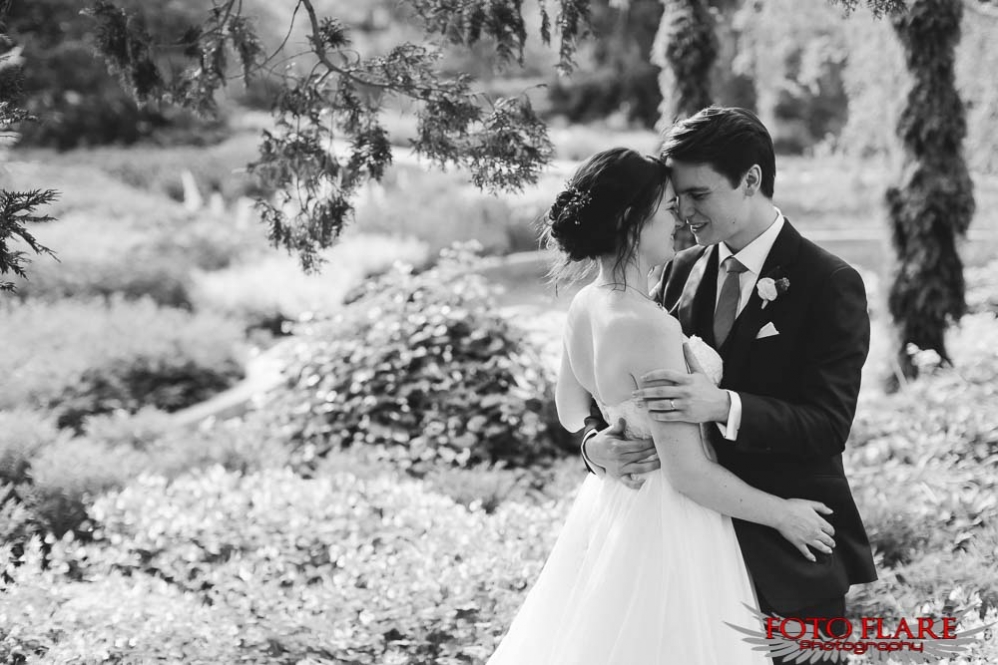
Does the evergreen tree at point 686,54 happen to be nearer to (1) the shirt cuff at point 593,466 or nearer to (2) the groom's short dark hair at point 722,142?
(2) the groom's short dark hair at point 722,142

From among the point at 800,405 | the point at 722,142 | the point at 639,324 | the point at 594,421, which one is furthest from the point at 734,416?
the point at 722,142

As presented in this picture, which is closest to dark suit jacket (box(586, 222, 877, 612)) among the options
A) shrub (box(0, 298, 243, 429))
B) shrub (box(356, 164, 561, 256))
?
shrub (box(0, 298, 243, 429))

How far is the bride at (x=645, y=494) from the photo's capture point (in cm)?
235

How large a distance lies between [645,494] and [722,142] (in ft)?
3.31

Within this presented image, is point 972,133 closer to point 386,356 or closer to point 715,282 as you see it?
point 386,356

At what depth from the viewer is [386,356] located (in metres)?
6.21

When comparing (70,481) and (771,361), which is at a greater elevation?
(771,361)

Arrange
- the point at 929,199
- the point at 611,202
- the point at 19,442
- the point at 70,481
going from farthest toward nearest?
the point at 929,199
the point at 19,442
the point at 70,481
the point at 611,202

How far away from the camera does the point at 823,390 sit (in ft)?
7.83

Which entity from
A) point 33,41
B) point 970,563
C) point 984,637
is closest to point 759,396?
point 984,637

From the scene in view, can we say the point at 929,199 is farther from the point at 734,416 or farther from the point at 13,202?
the point at 13,202

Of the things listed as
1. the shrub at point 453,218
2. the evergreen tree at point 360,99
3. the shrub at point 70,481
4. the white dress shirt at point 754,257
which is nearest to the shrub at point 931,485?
the white dress shirt at point 754,257

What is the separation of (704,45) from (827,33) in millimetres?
3177

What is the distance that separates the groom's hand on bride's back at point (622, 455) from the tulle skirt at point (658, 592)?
0.16 feet
